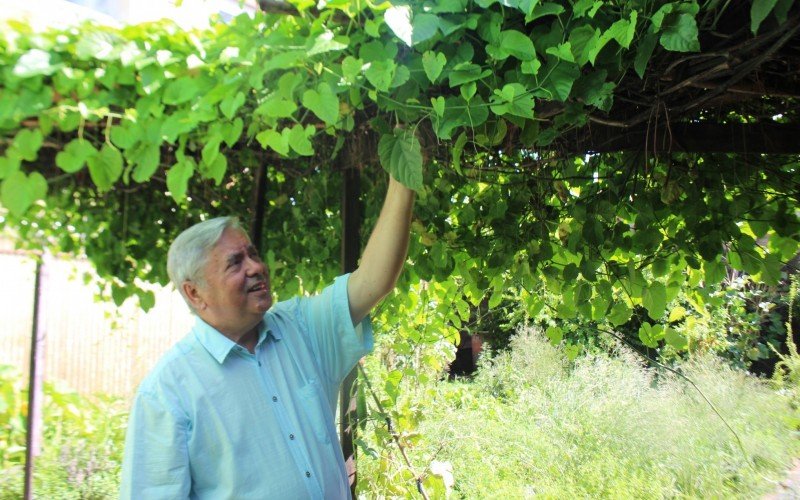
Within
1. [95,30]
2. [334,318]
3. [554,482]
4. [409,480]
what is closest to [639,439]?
[554,482]

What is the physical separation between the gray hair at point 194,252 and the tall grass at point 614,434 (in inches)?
109

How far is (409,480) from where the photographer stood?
2.77 m

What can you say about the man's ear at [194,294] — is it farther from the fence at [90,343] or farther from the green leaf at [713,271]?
the fence at [90,343]

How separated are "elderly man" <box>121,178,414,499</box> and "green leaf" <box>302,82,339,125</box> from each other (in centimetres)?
32

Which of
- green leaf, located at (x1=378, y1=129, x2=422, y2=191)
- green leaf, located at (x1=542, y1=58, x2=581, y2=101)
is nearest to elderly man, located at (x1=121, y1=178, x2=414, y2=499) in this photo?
green leaf, located at (x1=378, y1=129, x2=422, y2=191)

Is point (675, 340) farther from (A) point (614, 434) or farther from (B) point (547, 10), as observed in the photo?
(A) point (614, 434)

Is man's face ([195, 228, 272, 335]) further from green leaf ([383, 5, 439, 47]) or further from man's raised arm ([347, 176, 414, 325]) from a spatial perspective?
green leaf ([383, 5, 439, 47])

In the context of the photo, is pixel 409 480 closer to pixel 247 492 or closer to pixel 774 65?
pixel 247 492

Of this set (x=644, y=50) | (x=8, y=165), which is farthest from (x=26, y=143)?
(x=644, y=50)

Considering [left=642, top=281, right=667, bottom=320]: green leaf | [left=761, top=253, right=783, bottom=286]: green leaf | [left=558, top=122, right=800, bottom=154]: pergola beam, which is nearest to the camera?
[left=558, top=122, right=800, bottom=154]: pergola beam

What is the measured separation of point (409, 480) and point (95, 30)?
2.16m

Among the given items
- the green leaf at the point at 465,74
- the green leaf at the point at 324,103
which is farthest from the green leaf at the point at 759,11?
the green leaf at the point at 324,103

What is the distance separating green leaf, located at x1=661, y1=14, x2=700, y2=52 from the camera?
87 centimetres

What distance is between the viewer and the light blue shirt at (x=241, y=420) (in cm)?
124
